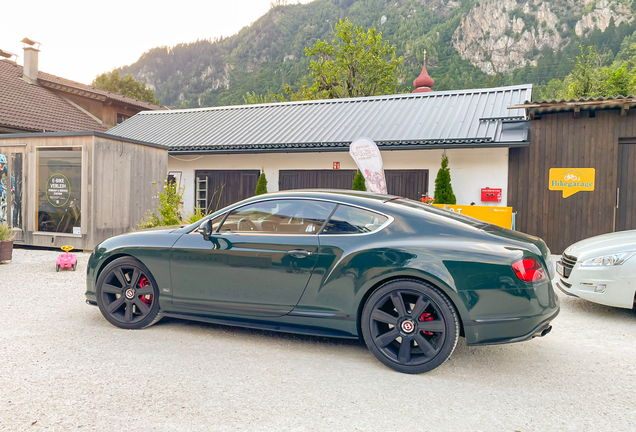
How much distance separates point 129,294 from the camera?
455 cm

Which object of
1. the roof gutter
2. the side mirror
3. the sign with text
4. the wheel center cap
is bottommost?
the wheel center cap

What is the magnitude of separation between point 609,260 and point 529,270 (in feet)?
8.30

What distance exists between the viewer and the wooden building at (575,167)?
1040 centimetres

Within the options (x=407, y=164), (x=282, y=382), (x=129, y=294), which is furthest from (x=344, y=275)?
(x=407, y=164)

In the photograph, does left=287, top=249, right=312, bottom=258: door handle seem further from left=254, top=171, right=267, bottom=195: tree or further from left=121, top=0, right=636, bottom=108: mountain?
left=121, top=0, right=636, bottom=108: mountain

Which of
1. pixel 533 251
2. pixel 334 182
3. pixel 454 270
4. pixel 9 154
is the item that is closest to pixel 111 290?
pixel 454 270

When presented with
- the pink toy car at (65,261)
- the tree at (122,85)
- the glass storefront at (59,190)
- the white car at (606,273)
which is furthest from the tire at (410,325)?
the tree at (122,85)

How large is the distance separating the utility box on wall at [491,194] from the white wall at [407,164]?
0.14 m

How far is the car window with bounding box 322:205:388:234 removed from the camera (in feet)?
12.7

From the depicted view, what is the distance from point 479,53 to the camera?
91.0 metres

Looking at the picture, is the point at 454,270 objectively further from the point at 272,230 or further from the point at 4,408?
the point at 4,408

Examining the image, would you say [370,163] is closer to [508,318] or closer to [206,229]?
[206,229]

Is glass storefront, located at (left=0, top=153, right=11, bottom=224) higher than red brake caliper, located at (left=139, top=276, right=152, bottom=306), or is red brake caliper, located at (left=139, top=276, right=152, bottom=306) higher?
glass storefront, located at (left=0, top=153, right=11, bottom=224)

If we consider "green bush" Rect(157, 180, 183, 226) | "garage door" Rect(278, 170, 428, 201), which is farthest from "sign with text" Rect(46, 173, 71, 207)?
"garage door" Rect(278, 170, 428, 201)
